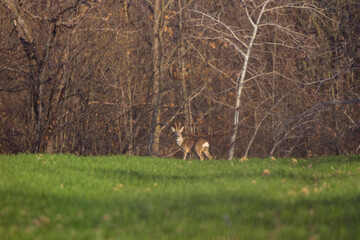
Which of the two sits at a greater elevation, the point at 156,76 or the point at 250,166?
the point at 156,76

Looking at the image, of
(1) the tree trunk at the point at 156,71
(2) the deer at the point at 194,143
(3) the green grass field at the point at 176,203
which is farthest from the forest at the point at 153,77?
(3) the green grass field at the point at 176,203

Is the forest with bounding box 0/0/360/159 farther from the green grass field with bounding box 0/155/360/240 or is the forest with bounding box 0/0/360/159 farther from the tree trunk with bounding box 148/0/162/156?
the green grass field with bounding box 0/155/360/240

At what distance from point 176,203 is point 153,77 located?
13.8m

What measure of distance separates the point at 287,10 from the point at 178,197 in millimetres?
→ 18983

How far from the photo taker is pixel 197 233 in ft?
19.6

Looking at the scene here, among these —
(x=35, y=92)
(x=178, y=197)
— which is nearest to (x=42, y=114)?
(x=35, y=92)

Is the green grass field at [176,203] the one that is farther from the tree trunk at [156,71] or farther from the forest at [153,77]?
the tree trunk at [156,71]

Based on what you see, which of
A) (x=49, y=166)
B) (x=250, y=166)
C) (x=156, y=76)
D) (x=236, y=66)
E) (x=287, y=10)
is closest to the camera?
(x=49, y=166)

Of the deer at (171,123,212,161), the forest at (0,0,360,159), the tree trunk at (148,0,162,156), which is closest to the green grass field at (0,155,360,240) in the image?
the forest at (0,0,360,159)

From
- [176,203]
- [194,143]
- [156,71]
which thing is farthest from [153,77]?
[176,203]

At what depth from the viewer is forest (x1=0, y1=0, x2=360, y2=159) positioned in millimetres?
17969

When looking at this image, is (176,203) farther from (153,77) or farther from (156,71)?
(156,71)

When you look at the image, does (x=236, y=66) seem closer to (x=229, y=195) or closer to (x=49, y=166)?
(x=49, y=166)

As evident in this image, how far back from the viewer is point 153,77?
826 inches
